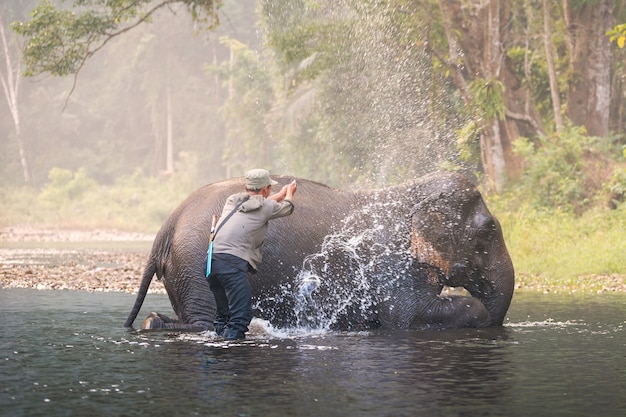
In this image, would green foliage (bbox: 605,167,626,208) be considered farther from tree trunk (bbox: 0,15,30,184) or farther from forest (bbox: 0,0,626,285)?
tree trunk (bbox: 0,15,30,184)

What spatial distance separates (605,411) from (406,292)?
409 centimetres

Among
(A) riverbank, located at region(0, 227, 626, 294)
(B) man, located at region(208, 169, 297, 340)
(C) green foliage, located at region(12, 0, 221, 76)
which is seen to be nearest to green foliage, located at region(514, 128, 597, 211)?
(A) riverbank, located at region(0, 227, 626, 294)

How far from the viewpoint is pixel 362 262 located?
1002 cm

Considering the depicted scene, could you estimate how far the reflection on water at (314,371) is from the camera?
237 inches

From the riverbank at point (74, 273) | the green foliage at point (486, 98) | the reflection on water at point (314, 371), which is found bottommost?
the riverbank at point (74, 273)

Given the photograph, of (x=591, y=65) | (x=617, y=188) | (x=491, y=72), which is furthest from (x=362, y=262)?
(x=591, y=65)

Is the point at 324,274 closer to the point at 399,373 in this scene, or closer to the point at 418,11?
the point at 399,373

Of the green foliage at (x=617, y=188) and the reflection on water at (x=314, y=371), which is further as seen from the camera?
the green foliage at (x=617, y=188)

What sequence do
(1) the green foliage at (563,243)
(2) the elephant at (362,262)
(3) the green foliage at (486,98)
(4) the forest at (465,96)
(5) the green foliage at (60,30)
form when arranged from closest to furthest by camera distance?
(2) the elephant at (362,262), (1) the green foliage at (563,243), (4) the forest at (465,96), (3) the green foliage at (486,98), (5) the green foliage at (60,30)

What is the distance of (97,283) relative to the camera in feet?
54.5

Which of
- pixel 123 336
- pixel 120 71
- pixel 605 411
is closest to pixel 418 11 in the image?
pixel 123 336

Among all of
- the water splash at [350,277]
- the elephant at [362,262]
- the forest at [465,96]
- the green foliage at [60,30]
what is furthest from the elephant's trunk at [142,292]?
the green foliage at [60,30]

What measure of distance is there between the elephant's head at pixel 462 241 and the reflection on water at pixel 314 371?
0.45 m

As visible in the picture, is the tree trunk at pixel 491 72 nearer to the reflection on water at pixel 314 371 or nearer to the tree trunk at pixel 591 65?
the tree trunk at pixel 591 65
